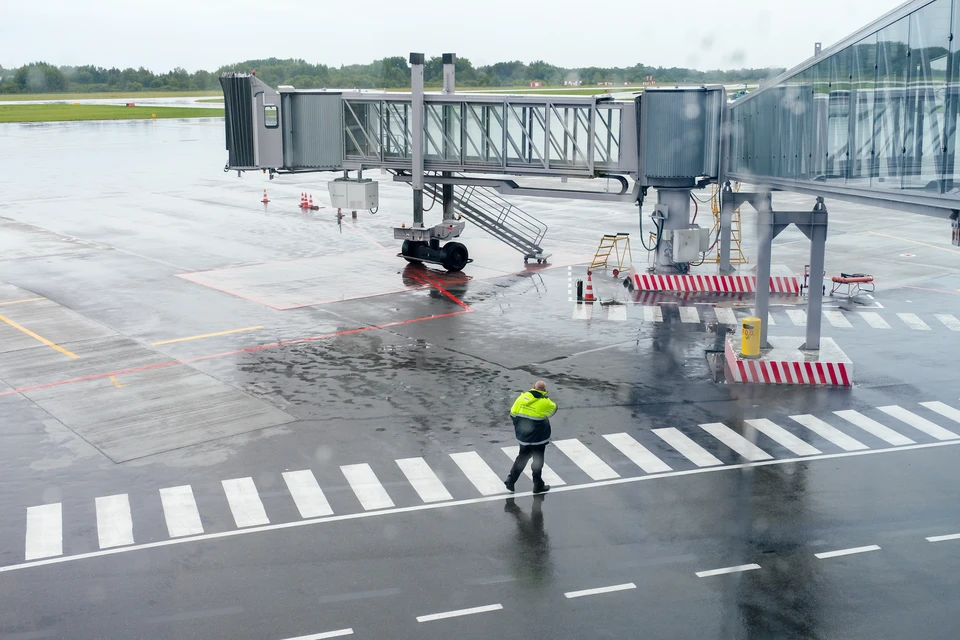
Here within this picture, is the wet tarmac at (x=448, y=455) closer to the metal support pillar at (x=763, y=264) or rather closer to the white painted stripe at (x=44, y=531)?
the white painted stripe at (x=44, y=531)

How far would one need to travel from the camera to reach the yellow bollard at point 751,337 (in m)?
31.2

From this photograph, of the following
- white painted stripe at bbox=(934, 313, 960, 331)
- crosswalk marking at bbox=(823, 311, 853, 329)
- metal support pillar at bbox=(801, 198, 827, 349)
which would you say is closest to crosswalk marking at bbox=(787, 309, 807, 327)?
crosswalk marking at bbox=(823, 311, 853, 329)

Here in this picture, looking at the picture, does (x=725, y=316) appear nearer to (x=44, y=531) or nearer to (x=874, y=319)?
(x=874, y=319)

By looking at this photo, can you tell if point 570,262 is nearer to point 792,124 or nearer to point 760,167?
point 760,167

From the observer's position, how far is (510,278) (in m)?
46.5

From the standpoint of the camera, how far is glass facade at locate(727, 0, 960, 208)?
21.1 m

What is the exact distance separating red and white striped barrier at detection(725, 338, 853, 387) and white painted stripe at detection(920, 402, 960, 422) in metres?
2.48

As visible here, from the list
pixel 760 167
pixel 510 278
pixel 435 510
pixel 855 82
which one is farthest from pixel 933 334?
pixel 435 510

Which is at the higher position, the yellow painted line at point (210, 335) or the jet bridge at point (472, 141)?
the jet bridge at point (472, 141)

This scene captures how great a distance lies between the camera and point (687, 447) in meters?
25.2

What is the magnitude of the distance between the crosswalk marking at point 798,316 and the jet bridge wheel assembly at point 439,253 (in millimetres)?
15207

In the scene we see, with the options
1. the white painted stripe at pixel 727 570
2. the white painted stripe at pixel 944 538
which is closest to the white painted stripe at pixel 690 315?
the white painted stripe at pixel 944 538

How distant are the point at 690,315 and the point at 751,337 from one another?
7909mm

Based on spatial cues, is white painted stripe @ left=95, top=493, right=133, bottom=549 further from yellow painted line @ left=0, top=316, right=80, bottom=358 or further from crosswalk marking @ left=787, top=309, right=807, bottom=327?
crosswalk marking @ left=787, top=309, right=807, bottom=327
